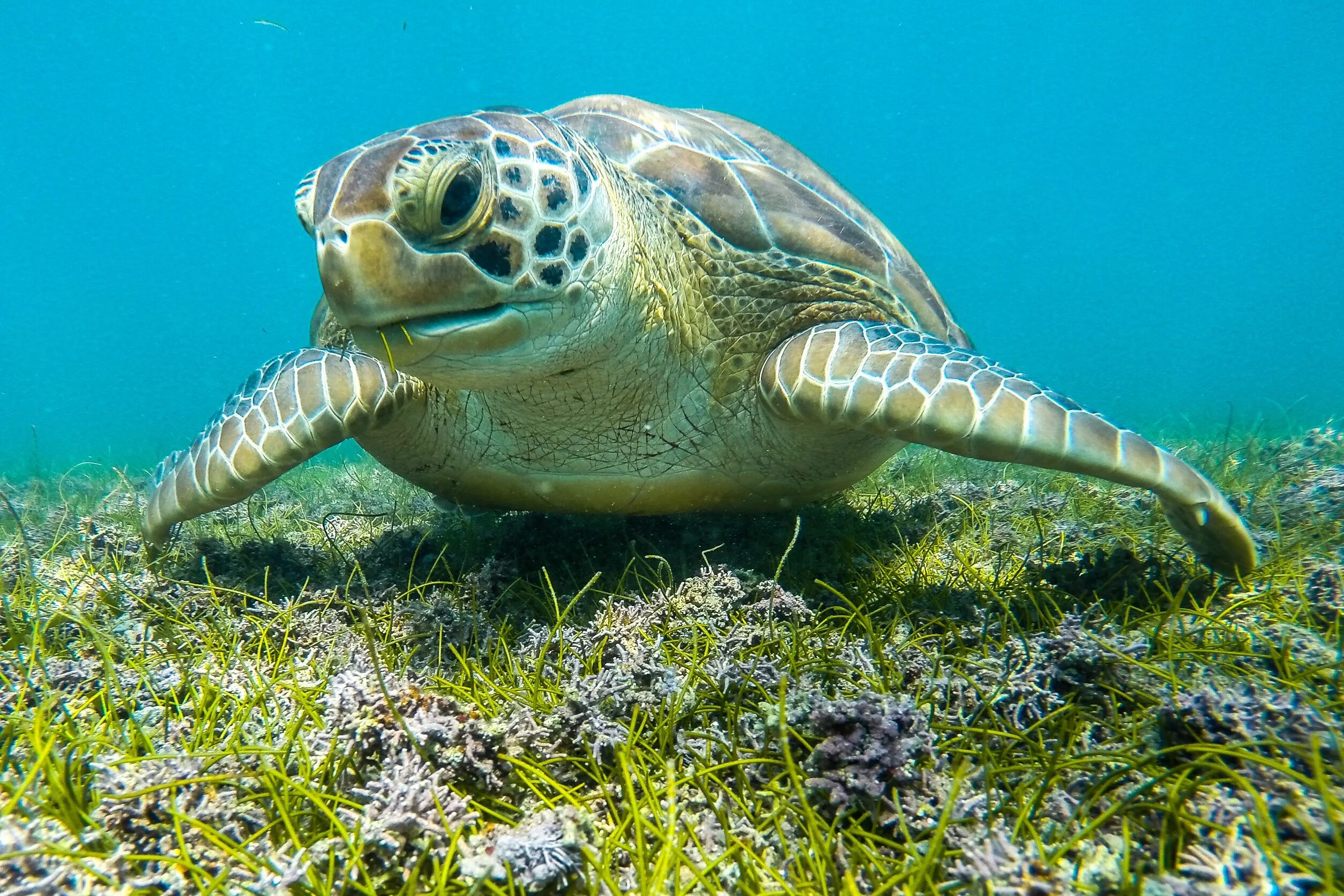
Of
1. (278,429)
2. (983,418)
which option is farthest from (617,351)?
(278,429)

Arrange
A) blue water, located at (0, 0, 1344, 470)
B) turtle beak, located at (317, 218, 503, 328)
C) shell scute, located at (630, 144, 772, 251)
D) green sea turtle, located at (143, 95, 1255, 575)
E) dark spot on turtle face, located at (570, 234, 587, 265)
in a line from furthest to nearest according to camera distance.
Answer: blue water, located at (0, 0, 1344, 470)
shell scute, located at (630, 144, 772, 251)
dark spot on turtle face, located at (570, 234, 587, 265)
green sea turtle, located at (143, 95, 1255, 575)
turtle beak, located at (317, 218, 503, 328)

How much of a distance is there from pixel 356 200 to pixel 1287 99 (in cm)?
11856

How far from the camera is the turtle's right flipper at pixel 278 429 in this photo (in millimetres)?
2670

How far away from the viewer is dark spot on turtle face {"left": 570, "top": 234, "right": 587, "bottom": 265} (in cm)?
207

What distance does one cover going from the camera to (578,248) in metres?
2.10

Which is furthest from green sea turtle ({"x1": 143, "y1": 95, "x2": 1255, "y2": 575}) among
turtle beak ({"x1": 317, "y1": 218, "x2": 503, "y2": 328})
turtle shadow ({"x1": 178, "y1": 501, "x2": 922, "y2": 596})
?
turtle shadow ({"x1": 178, "y1": 501, "x2": 922, "y2": 596})

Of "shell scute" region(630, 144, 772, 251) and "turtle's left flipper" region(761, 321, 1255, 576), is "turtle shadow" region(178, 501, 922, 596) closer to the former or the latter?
"turtle's left flipper" region(761, 321, 1255, 576)

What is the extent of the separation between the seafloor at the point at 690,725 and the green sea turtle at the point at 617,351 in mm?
399

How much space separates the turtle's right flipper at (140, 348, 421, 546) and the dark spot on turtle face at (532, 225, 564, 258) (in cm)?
104

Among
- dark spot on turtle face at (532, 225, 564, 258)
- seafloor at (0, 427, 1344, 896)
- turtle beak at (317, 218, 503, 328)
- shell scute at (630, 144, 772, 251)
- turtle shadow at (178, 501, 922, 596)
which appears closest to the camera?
seafloor at (0, 427, 1344, 896)

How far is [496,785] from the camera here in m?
1.36

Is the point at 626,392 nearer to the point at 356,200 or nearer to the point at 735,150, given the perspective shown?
the point at 356,200

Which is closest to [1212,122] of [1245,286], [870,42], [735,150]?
[1245,286]

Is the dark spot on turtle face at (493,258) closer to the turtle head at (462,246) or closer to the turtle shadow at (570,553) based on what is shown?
the turtle head at (462,246)
